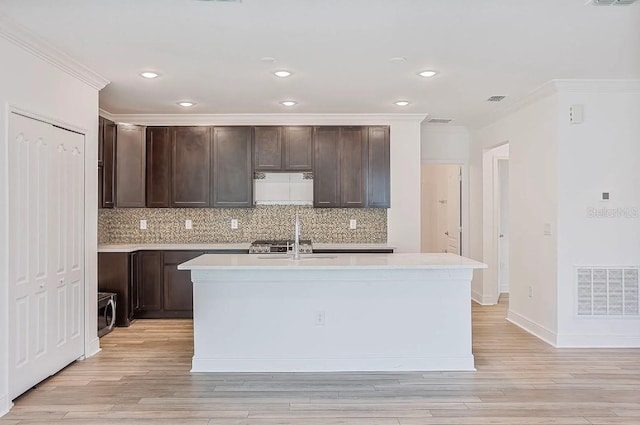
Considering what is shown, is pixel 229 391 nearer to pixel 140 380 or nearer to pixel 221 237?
pixel 140 380

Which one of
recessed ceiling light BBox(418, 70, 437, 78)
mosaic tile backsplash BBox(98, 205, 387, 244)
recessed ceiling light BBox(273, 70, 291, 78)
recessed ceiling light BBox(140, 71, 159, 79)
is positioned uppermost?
recessed ceiling light BBox(140, 71, 159, 79)

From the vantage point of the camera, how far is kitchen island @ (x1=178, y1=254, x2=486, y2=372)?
3.99 meters

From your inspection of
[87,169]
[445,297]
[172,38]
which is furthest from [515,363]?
[87,169]

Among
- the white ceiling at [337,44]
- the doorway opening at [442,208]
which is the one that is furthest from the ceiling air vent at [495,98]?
the doorway opening at [442,208]

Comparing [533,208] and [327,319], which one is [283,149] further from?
[533,208]

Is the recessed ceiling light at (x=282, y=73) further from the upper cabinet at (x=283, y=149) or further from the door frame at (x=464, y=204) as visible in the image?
the door frame at (x=464, y=204)

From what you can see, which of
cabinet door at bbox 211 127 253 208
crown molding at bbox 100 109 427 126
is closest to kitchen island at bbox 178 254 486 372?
cabinet door at bbox 211 127 253 208

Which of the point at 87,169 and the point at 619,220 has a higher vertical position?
the point at 87,169

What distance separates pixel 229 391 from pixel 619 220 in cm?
392

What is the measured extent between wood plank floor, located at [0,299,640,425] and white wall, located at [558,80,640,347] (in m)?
0.26

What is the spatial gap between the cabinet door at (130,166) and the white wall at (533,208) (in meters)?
4.50

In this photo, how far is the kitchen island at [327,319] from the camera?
157 inches

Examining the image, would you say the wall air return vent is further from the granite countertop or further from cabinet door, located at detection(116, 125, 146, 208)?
cabinet door, located at detection(116, 125, 146, 208)

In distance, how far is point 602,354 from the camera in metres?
4.46
